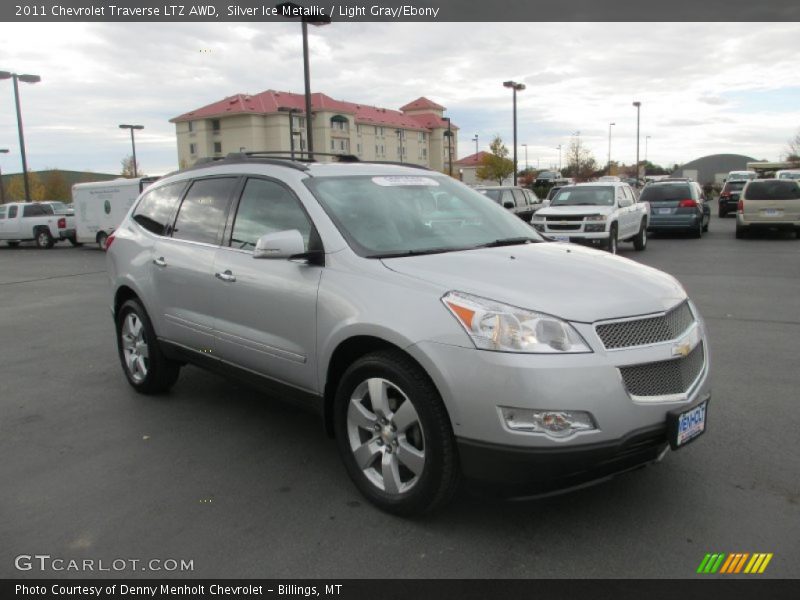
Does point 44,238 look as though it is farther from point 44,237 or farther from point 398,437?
point 398,437

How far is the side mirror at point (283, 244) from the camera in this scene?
3.74 m

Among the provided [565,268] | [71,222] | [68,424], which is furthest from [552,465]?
[71,222]

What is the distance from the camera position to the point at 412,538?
326 cm

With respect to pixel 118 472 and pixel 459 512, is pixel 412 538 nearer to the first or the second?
pixel 459 512

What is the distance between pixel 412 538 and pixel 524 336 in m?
1.12

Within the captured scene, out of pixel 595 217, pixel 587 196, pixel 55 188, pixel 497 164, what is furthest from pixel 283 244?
pixel 55 188

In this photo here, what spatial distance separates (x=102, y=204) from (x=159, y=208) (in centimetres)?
1987

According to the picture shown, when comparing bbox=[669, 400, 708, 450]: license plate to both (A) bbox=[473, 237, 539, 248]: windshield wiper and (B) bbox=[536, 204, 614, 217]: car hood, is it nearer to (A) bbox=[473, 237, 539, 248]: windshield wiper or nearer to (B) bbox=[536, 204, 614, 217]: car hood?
(A) bbox=[473, 237, 539, 248]: windshield wiper

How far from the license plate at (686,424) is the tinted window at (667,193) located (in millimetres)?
19167

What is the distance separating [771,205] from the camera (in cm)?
1952

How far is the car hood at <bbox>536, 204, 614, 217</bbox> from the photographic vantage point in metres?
15.7

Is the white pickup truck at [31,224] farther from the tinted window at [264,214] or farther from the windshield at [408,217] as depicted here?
the windshield at [408,217]

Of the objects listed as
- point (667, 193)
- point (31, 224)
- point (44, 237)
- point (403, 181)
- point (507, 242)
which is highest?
point (403, 181)
